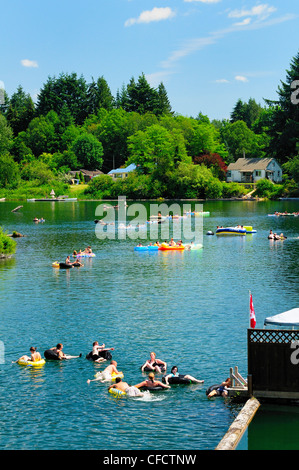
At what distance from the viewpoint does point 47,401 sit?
27.9 meters

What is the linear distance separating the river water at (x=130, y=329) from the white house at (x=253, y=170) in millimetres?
104551

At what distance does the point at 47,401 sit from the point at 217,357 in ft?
31.4

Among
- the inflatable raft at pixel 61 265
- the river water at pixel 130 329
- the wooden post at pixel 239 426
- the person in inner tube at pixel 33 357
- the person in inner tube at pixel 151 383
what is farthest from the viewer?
the inflatable raft at pixel 61 265

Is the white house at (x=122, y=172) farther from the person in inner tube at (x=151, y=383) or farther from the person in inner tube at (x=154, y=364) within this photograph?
the person in inner tube at (x=151, y=383)

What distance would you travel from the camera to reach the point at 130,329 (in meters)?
39.2

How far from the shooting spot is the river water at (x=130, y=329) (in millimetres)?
25125

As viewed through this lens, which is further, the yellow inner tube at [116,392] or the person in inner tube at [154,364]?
the person in inner tube at [154,364]

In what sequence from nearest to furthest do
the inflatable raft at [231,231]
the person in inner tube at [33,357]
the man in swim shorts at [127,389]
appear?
1. the man in swim shorts at [127,389]
2. the person in inner tube at [33,357]
3. the inflatable raft at [231,231]

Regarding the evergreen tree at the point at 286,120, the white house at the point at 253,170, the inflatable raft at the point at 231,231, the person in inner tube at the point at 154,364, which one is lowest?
the person in inner tube at the point at 154,364

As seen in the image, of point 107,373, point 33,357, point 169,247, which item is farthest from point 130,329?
point 169,247

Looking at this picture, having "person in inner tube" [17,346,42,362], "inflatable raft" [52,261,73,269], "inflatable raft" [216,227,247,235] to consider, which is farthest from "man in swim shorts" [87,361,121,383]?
"inflatable raft" [216,227,247,235]

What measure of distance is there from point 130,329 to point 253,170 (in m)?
154

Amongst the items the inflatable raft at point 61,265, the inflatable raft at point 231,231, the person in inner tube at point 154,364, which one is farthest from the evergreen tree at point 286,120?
the person in inner tube at point 154,364

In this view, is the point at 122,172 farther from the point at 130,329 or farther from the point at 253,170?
the point at 130,329
